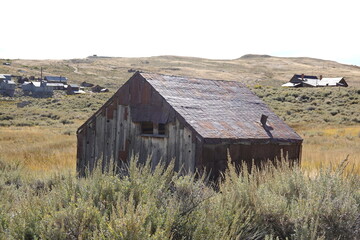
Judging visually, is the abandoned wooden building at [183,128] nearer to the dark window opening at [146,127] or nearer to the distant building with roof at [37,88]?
the dark window opening at [146,127]

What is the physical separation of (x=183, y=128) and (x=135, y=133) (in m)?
1.57

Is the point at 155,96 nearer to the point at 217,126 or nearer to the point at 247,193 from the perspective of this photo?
the point at 217,126

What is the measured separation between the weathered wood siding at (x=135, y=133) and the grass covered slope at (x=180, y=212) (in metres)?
3.71

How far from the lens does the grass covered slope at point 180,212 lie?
441cm

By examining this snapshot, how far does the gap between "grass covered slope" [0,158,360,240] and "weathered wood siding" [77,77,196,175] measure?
12.2 feet

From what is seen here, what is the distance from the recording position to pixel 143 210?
4.42 m

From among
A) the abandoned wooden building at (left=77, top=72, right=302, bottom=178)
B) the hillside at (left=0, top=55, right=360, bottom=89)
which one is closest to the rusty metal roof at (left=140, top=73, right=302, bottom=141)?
the abandoned wooden building at (left=77, top=72, right=302, bottom=178)

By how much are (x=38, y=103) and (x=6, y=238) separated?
61.3 m

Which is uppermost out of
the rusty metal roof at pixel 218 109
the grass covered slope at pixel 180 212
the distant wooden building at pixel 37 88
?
the rusty metal roof at pixel 218 109

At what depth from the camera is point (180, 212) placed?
489 cm

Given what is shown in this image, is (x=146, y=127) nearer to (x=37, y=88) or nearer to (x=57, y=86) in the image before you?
(x=37, y=88)

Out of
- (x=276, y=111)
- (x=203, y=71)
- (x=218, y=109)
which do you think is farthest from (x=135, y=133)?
(x=203, y=71)

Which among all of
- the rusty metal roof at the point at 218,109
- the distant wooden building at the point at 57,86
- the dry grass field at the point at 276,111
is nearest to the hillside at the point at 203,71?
the dry grass field at the point at 276,111

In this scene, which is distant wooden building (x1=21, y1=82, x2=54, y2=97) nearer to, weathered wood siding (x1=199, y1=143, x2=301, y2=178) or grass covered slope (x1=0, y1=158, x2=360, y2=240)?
weathered wood siding (x1=199, y1=143, x2=301, y2=178)
